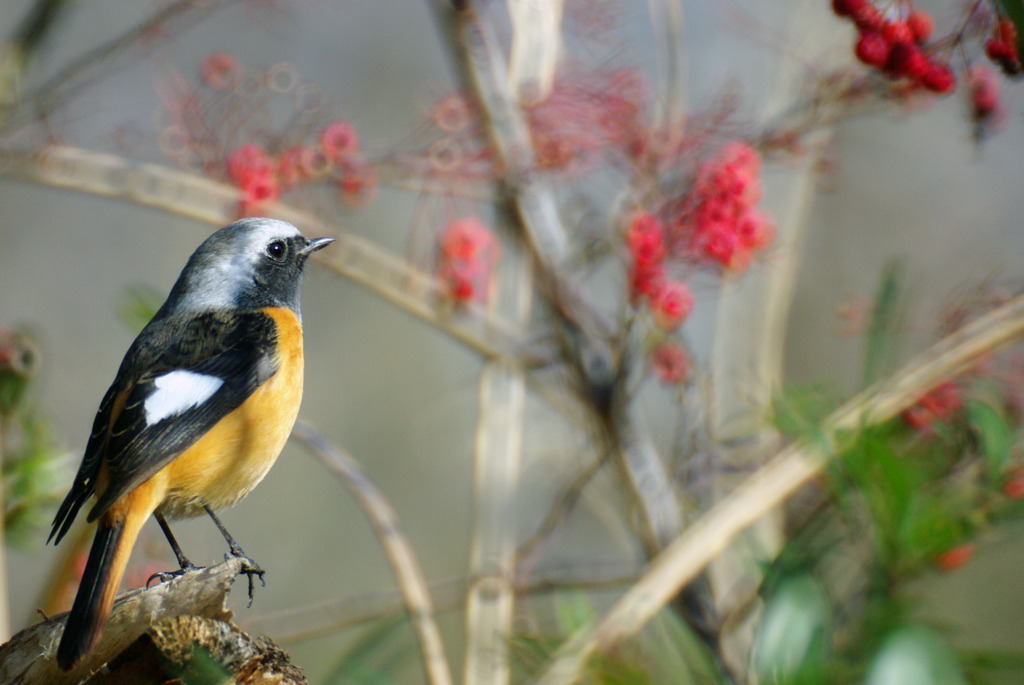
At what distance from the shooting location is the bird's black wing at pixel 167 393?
1565 mm

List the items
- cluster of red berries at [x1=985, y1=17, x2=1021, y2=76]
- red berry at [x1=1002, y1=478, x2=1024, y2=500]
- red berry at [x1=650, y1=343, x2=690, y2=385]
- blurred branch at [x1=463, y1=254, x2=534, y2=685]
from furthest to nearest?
red berry at [x1=650, y1=343, x2=690, y2=385], blurred branch at [x1=463, y1=254, x2=534, y2=685], red berry at [x1=1002, y1=478, x2=1024, y2=500], cluster of red berries at [x1=985, y1=17, x2=1021, y2=76]

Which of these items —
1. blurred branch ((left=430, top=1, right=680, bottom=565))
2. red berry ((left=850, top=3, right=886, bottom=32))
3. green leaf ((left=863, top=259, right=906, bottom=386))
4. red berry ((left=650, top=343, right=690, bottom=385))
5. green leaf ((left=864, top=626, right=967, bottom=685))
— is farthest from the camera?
red berry ((left=650, top=343, right=690, bottom=385))

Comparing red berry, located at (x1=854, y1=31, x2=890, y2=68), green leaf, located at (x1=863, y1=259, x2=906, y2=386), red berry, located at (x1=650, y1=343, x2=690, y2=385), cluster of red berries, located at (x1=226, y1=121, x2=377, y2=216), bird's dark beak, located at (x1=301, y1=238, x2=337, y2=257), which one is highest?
cluster of red berries, located at (x1=226, y1=121, x2=377, y2=216)

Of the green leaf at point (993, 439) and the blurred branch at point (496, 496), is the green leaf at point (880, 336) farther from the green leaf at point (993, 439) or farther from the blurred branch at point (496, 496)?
the blurred branch at point (496, 496)

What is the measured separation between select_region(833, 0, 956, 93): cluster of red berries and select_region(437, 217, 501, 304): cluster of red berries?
3.44 ft

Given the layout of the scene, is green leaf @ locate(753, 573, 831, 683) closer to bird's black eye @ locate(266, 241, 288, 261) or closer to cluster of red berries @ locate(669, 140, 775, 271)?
cluster of red berries @ locate(669, 140, 775, 271)

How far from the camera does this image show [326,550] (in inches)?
242

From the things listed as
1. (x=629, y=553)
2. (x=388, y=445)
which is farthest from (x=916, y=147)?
(x=629, y=553)

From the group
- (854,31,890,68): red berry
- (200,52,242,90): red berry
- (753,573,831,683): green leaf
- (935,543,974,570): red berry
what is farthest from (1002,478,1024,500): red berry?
(200,52,242,90): red berry

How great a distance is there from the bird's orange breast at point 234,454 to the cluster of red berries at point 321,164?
0.52 m

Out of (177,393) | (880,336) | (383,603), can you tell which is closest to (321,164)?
(177,393)

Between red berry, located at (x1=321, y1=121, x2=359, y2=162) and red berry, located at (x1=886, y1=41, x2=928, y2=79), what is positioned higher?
red berry, located at (x1=321, y1=121, x2=359, y2=162)

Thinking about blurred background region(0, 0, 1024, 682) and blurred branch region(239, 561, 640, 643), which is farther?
blurred background region(0, 0, 1024, 682)

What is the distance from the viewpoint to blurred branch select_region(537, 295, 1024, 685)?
1.48 meters
